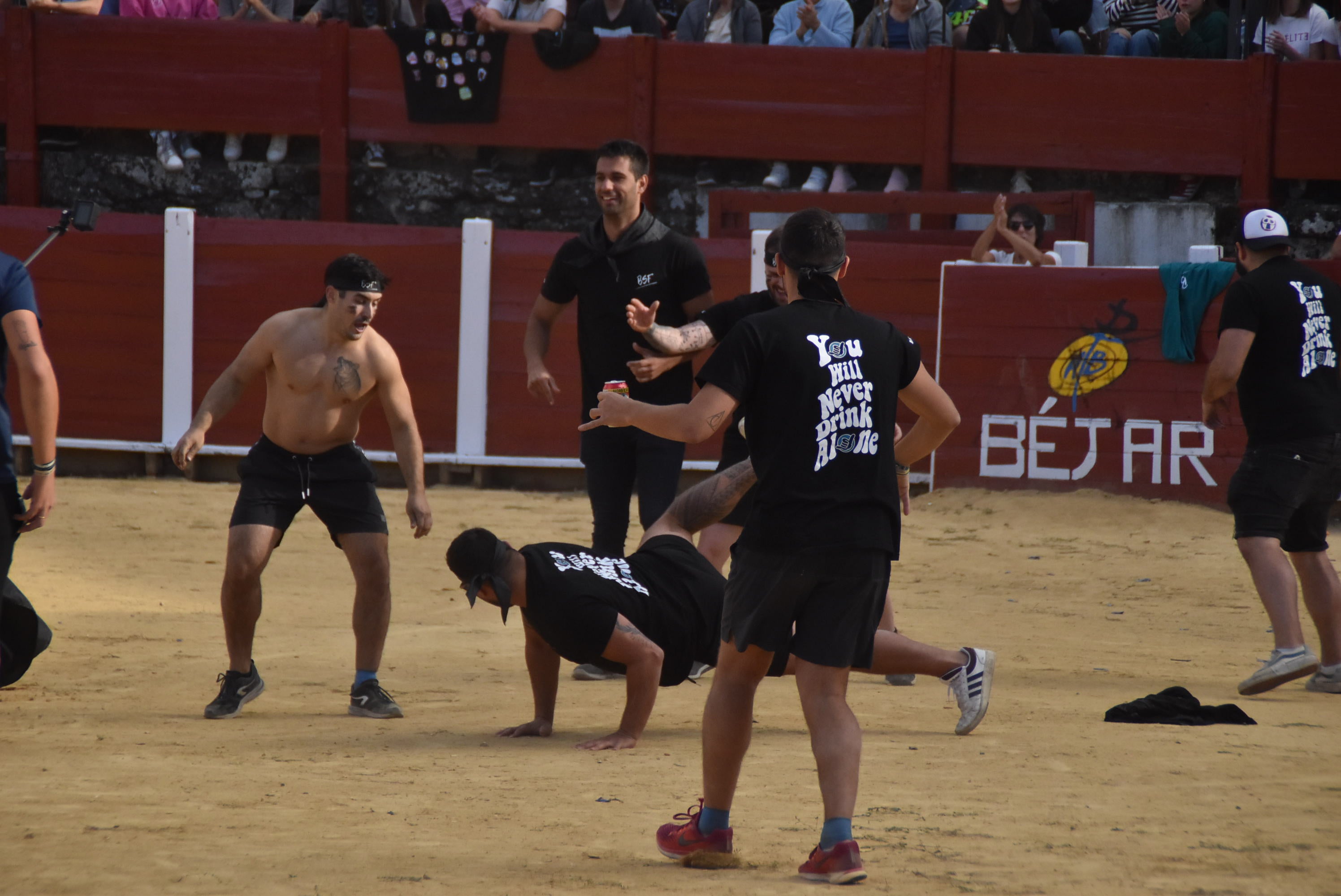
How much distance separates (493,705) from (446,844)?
6.12ft

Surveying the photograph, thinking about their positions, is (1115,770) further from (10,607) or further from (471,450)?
(471,450)

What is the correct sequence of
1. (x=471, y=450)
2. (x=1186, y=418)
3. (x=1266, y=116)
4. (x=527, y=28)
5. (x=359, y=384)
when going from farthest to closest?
1. (x=527, y=28)
2. (x=1266, y=116)
3. (x=471, y=450)
4. (x=1186, y=418)
5. (x=359, y=384)

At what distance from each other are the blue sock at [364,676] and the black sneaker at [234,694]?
366 mm

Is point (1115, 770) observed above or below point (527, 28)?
below

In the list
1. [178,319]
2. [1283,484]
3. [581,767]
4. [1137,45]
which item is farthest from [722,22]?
[581,767]

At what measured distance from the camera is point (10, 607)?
18.6 ft

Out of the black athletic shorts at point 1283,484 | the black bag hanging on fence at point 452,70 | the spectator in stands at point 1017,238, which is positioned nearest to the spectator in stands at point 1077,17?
the spectator in stands at point 1017,238

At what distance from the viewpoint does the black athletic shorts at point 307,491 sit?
548 cm

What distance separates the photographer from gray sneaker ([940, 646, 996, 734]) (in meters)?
4.85

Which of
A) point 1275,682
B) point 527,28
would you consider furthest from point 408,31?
point 1275,682

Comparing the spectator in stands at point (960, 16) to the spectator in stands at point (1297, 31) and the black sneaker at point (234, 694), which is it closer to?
the spectator in stands at point (1297, 31)

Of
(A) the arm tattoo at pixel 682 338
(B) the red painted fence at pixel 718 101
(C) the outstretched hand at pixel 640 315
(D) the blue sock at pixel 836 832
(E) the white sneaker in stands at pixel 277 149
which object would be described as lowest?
(D) the blue sock at pixel 836 832

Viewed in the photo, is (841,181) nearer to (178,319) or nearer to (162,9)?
(178,319)

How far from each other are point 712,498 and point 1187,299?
6442mm
